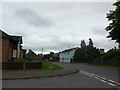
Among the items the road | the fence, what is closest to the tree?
the fence

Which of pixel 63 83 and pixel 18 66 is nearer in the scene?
pixel 63 83

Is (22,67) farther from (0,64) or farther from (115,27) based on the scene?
(115,27)

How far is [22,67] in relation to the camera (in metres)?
20.5

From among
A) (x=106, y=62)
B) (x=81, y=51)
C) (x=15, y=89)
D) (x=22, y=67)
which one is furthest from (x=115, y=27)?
(x=81, y=51)

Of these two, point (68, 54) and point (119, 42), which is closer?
point (119, 42)

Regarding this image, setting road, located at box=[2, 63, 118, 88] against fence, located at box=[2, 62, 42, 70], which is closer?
road, located at box=[2, 63, 118, 88]

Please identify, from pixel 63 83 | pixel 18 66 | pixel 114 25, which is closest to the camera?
pixel 63 83

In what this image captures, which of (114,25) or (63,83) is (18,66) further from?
(114,25)

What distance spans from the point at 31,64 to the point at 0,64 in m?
3.45

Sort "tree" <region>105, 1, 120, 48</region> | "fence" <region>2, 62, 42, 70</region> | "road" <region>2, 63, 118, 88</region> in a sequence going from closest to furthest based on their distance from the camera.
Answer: "road" <region>2, 63, 118, 88</region> < "fence" <region>2, 62, 42, 70</region> < "tree" <region>105, 1, 120, 48</region>

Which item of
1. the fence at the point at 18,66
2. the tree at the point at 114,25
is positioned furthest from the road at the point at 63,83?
the tree at the point at 114,25

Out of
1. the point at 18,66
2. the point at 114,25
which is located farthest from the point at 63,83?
the point at 114,25

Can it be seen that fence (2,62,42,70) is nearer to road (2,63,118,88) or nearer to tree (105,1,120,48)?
road (2,63,118,88)

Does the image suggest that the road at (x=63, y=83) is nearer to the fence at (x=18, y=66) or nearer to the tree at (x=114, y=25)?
the fence at (x=18, y=66)
